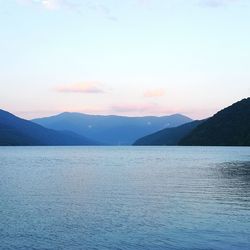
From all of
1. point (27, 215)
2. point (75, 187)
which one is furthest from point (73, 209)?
point (75, 187)

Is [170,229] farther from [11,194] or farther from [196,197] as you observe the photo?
[11,194]

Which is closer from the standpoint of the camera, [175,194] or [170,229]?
[170,229]

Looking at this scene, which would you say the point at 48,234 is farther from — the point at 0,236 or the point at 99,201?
the point at 99,201

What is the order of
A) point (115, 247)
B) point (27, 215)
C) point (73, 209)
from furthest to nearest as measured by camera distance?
point (73, 209)
point (27, 215)
point (115, 247)

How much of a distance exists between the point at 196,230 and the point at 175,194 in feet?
88.0

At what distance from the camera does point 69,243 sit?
115ft

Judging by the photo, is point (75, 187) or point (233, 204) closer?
point (233, 204)

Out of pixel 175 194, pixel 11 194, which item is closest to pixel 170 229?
pixel 175 194

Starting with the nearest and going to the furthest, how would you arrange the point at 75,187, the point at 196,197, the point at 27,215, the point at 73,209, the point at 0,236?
the point at 0,236 < the point at 27,215 < the point at 73,209 < the point at 196,197 < the point at 75,187

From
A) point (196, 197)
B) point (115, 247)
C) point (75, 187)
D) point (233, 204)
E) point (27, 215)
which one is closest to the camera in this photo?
point (115, 247)

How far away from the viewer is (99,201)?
192 feet

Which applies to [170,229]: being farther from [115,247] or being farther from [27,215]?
[27,215]

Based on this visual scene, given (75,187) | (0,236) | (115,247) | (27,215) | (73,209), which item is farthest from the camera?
(75,187)

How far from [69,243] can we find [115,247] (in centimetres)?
406
